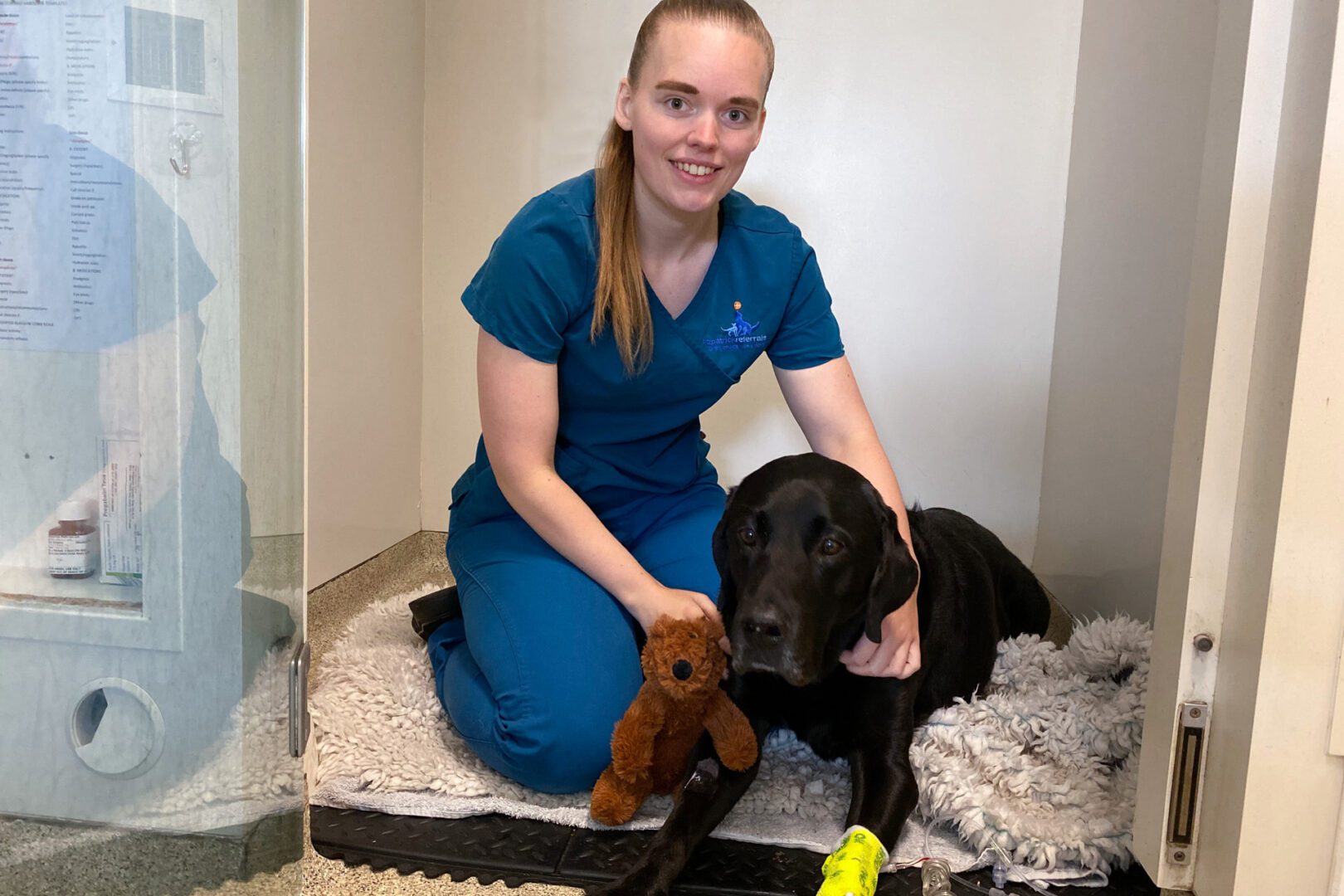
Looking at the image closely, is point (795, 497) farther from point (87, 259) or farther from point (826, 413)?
point (87, 259)

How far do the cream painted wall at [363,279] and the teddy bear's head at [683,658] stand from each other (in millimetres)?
1078

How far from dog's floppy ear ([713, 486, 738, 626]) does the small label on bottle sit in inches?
29.5

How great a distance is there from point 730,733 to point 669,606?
0.19m

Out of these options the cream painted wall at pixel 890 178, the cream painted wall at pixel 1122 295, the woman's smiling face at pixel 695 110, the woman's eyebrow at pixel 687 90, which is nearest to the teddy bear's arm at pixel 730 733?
the woman's smiling face at pixel 695 110

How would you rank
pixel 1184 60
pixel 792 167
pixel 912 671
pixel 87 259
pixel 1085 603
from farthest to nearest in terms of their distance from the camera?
pixel 792 167, pixel 1085 603, pixel 1184 60, pixel 912 671, pixel 87 259

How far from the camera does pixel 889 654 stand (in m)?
1.44

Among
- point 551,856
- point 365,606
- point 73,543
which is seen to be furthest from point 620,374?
point 365,606

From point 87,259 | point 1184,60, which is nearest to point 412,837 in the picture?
point 87,259

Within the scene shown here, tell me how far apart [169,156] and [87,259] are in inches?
5.0

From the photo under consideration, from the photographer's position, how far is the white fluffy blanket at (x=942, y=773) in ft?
4.43

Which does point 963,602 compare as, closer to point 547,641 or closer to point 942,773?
point 942,773

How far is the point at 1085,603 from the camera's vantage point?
7.57ft

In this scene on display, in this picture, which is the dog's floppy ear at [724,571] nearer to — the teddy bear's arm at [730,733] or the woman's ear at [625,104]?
the teddy bear's arm at [730,733]

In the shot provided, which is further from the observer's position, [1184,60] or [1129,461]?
[1129,461]
